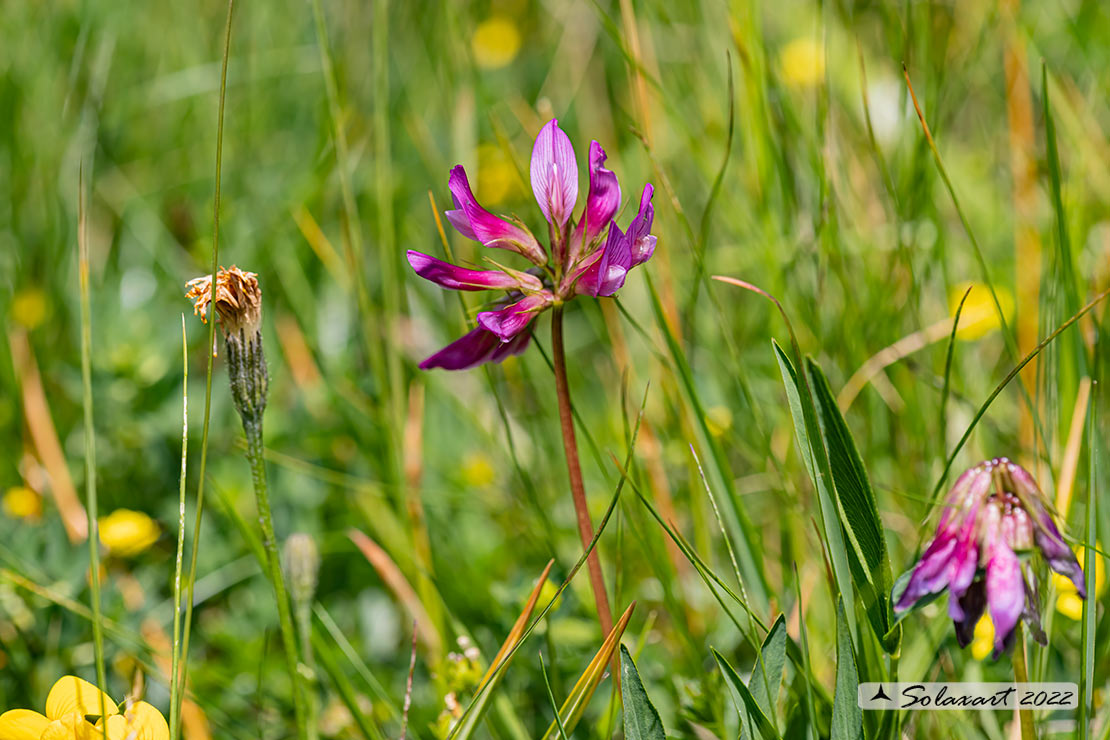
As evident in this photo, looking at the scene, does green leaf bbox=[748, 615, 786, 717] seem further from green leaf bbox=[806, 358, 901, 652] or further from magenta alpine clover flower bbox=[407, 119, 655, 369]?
magenta alpine clover flower bbox=[407, 119, 655, 369]

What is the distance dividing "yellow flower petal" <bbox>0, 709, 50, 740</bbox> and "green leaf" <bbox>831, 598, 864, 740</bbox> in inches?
29.2

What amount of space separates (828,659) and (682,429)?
1.22ft

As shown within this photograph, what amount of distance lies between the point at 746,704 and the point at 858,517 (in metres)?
0.20

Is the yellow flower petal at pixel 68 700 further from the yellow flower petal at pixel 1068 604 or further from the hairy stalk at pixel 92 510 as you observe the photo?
the yellow flower petal at pixel 1068 604

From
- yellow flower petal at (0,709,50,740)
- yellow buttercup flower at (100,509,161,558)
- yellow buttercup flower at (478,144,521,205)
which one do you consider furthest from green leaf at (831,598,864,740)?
yellow buttercup flower at (478,144,521,205)

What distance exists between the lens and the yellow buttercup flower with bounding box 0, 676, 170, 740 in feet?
2.94

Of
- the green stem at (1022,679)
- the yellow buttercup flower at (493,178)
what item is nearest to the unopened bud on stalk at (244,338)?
the green stem at (1022,679)

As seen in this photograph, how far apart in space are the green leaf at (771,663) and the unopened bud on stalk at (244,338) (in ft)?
1.77

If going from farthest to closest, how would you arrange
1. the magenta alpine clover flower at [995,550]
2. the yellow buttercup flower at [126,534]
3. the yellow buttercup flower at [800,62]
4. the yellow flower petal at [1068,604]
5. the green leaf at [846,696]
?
1. the yellow buttercup flower at [800,62]
2. the yellow buttercup flower at [126,534]
3. the yellow flower petal at [1068,604]
4. the green leaf at [846,696]
5. the magenta alpine clover flower at [995,550]

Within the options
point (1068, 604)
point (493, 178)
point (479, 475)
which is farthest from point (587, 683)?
point (493, 178)

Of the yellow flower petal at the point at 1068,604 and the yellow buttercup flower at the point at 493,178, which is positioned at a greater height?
the yellow buttercup flower at the point at 493,178

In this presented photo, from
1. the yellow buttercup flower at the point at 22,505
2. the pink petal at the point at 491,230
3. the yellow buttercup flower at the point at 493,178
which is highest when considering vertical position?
the yellow buttercup flower at the point at 493,178

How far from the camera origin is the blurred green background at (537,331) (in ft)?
4.47

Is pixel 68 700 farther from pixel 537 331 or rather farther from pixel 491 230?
pixel 537 331
